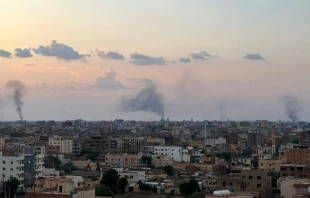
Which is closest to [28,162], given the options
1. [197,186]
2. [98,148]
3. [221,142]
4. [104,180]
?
[104,180]

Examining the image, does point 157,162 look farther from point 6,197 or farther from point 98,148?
point 6,197

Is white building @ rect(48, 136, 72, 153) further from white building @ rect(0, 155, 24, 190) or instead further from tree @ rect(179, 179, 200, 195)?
tree @ rect(179, 179, 200, 195)

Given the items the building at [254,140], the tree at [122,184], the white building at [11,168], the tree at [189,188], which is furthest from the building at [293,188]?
the building at [254,140]

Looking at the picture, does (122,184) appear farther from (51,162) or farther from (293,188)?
(51,162)

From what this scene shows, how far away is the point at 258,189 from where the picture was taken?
24328mm

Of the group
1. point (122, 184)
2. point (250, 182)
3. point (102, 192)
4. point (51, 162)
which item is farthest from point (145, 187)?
point (51, 162)

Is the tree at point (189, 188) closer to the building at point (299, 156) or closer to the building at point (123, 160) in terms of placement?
the building at point (299, 156)

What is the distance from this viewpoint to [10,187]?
24.7m

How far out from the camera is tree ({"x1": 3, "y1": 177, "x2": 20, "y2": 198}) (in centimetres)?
Answer: 2450

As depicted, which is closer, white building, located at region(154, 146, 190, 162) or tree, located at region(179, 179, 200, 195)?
tree, located at region(179, 179, 200, 195)

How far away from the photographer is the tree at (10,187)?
80.4ft

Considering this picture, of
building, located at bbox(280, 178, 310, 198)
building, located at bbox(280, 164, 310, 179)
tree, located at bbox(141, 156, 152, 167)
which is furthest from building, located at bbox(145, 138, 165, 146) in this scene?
building, located at bbox(280, 178, 310, 198)

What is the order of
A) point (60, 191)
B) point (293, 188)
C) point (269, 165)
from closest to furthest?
point (60, 191)
point (293, 188)
point (269, 165)

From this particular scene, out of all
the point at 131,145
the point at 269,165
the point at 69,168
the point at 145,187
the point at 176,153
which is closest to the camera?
the point at 145,187
